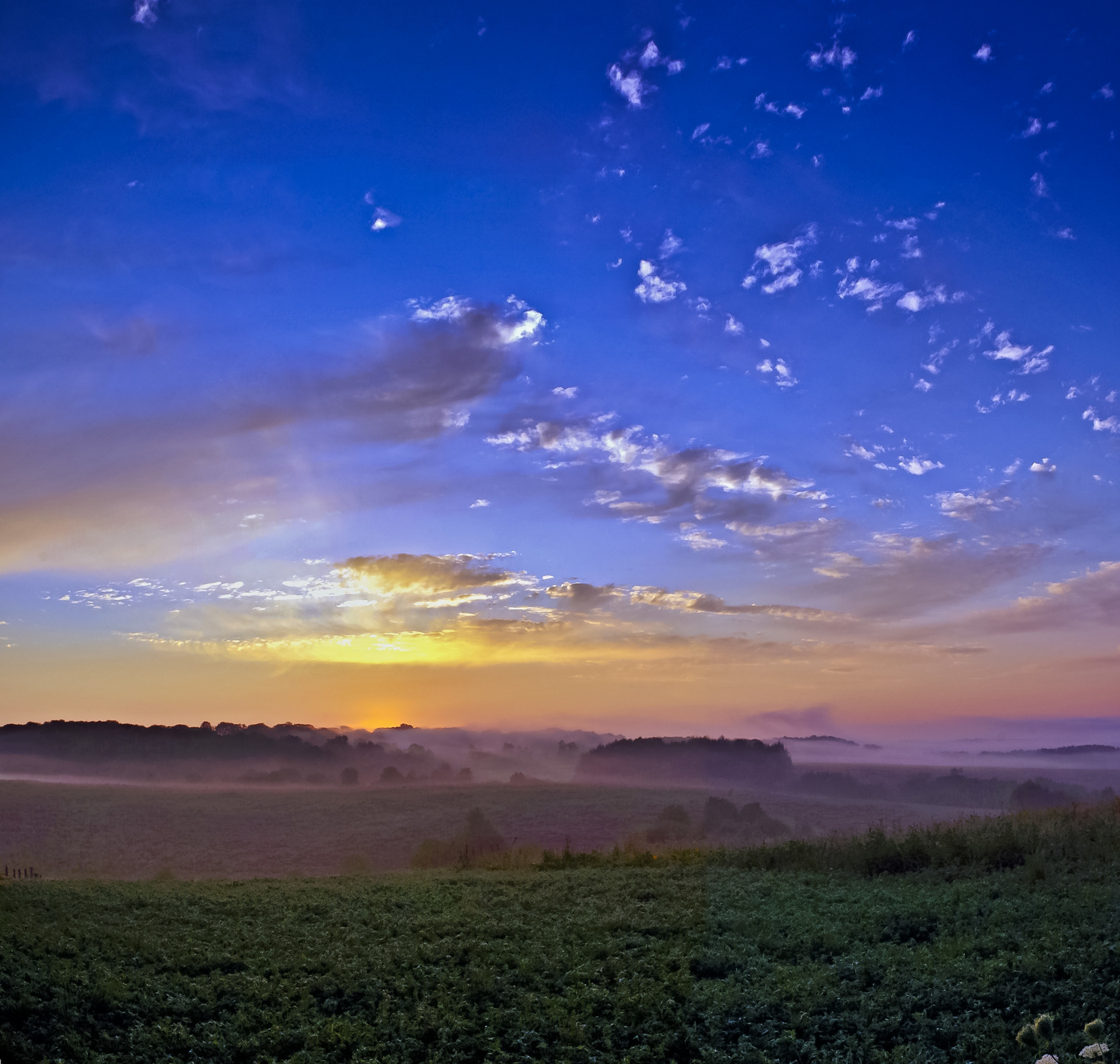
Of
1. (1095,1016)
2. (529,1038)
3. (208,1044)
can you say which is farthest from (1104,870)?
(208,1044)

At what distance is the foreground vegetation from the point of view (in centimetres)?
883

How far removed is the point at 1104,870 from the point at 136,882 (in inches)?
839

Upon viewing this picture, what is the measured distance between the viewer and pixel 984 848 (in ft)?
56.7

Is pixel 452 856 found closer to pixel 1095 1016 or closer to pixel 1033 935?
pixel 1033 935

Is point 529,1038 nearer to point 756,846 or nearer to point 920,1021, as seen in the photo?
point 920,1021

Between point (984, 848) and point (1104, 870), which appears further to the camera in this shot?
point (984, 848)

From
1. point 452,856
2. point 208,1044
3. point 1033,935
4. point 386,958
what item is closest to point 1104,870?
point 1033,935

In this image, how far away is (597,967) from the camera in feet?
36.2

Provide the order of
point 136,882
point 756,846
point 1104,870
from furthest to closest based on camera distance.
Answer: point 756,846
point 136,882
point 1104,870

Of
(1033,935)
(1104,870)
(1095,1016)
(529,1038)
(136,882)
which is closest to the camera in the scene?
(1095,1016)

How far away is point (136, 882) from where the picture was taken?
2003 centimetres

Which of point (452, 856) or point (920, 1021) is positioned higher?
point (920, 1021)

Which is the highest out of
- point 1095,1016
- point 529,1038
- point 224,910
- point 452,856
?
point 1095,1016

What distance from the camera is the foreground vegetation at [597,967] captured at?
8.83 m
